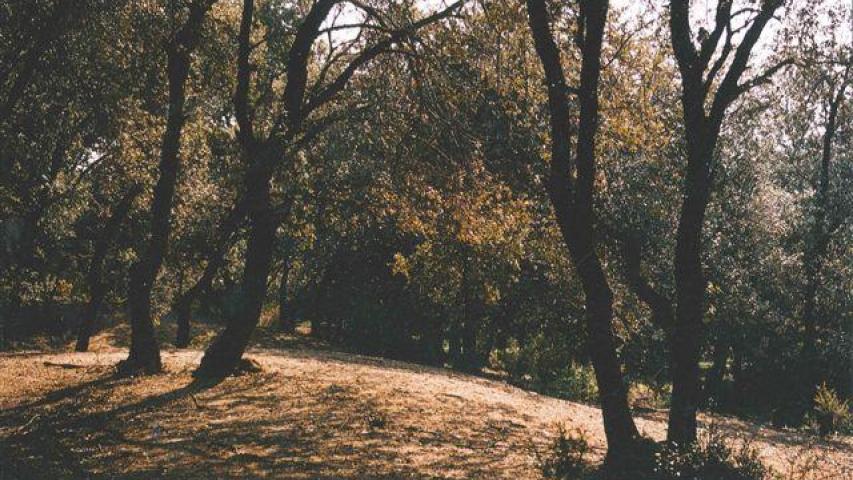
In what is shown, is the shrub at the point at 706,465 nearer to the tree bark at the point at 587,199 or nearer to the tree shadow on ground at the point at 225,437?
the tree bark at the point at 587,199

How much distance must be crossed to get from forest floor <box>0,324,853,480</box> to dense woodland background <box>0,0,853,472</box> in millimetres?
1518

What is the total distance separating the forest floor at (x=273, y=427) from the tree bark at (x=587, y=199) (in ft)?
3.27

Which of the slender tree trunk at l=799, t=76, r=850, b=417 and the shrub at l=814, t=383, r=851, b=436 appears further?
the slender tree trunk at l=799, t=76, r=850, b=417

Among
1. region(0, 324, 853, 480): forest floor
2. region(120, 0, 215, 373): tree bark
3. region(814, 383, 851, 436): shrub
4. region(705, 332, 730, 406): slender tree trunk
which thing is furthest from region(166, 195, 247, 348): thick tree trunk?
region(705, 332, 730, 406): slender tree trunk

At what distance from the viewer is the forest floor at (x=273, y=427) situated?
8.02 metres

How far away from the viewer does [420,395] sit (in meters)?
13.1

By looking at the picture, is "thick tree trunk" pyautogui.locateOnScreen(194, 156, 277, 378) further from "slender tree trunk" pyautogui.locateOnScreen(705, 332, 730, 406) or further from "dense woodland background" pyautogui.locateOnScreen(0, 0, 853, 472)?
"slender tree trunk" pyautogui.locateOnScreen(705, 332, 730, 406)

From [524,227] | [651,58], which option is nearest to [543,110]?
[524,227]

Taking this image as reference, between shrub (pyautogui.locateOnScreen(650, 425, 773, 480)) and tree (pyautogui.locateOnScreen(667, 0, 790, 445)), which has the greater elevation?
tree (pyautogui.locateOnScreen(667, 0, 790, 445))

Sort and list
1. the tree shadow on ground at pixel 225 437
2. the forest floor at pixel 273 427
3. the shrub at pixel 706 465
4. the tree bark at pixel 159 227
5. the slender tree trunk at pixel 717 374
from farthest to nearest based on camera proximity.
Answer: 1. the slender tree trunk at pixel 717 374
2. the tree bark at pixel 159 227
3. the shrub at pixel 706 465
4. the forest floor at pixel 273 427
5. the tree shadow on ground at pixel 225 437

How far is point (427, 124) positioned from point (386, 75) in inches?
78.4

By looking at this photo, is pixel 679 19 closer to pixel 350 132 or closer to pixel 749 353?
pixel 350 132

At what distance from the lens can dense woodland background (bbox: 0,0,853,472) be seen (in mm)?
9578

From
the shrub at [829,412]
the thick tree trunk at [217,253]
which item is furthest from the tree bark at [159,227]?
the shrub at [829,412]
